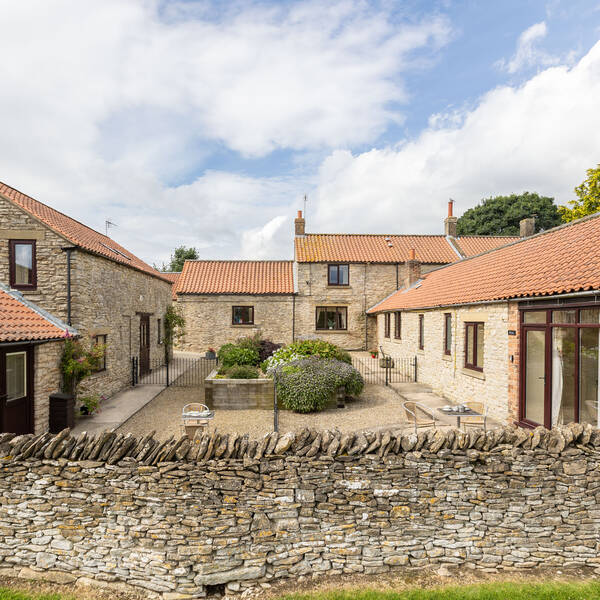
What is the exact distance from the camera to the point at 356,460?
551 centimetres

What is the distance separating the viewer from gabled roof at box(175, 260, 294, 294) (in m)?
25.5

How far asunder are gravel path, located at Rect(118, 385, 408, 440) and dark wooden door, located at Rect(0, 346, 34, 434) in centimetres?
213

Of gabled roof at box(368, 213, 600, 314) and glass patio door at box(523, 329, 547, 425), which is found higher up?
gabled roof at box(368, 213, 600, 314)

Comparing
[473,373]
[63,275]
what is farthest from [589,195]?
[63,275]

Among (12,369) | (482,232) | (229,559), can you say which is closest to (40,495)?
(229,559)

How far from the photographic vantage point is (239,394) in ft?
39.7

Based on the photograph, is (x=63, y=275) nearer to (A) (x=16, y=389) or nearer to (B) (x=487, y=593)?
(A) (x=16, y=389)

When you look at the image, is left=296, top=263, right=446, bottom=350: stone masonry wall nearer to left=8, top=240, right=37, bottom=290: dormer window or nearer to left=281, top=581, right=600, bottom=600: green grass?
left=8, top=240, right=37, bottom=290: dormer window

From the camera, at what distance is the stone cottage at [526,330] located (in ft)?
23.6

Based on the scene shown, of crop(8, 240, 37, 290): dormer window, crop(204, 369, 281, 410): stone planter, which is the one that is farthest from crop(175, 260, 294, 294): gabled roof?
crop(8, 240, 37, 290): dormer window

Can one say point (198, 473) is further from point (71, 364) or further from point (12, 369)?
point (71, 364)

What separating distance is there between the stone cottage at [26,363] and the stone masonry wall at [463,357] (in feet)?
36.6

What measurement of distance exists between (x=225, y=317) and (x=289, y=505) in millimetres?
20641

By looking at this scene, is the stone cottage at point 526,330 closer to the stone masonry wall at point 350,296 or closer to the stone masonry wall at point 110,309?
the stone masonry wall at point 350,296
